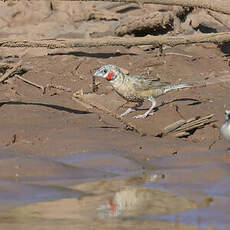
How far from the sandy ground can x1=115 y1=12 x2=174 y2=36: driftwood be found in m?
0.50

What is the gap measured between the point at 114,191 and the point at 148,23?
26.2 ft

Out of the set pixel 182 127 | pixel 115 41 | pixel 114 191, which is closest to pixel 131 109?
pixel 115 41

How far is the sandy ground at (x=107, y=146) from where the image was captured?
6.75 meters

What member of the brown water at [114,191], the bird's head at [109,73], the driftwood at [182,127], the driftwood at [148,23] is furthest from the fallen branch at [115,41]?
the brown water at [114,191]

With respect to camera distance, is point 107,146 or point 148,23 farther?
point 148,23

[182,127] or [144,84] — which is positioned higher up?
[144,84]

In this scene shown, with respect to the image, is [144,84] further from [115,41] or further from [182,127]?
[182,127]

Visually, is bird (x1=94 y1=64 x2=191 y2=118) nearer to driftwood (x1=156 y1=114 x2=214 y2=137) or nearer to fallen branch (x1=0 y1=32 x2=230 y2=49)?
fallen branch (x1=0 y1=32 x2=230 y2=49)

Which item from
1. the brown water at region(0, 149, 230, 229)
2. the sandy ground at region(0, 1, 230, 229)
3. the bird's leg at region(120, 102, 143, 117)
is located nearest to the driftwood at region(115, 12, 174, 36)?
the sandy ground at region(0, 1, 230, 229)

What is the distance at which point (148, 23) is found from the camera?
49.6 feet

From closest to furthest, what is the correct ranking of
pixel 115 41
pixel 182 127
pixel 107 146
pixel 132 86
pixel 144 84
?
pixel 107 146 < pixel 182 127 < pixel 132 86 < pixel 144 84 < pixel 115 41

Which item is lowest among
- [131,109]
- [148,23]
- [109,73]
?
[131,109]

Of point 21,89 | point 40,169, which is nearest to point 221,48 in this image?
point 21,89

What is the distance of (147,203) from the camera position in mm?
7090
